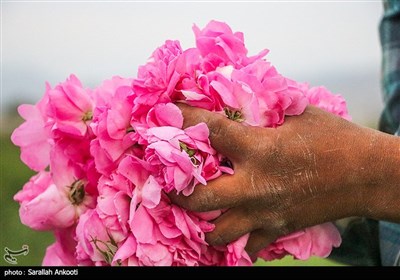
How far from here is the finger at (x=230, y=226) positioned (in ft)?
2.83

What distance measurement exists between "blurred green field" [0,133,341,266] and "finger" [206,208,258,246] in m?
0.12

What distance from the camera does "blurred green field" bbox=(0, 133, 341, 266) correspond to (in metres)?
1.04

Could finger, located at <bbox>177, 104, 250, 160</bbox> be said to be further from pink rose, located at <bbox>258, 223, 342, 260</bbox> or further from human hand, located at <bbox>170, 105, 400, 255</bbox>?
pink rose, located at <bbox>258, 223, 342, 260</bbox>

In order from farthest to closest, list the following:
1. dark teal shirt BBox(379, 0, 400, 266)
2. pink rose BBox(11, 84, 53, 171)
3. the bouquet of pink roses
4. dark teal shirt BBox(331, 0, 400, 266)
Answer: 1. dark teal shirt BBox(379, 0, 400, 266)
2. dark teal shirt BBox(331, 0, 400, 266)
3. pink rose BBox(11, 84, 53, 171)
4. the bouquet of pink roses

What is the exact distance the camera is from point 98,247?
0.87 metres

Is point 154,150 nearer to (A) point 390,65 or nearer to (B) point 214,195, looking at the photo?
(B) point 214,195

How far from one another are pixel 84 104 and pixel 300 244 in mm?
316

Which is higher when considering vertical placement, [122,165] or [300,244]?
[122,165]

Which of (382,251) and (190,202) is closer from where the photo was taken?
(190,202)

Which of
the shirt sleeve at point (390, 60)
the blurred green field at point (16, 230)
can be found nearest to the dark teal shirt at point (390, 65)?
the shirt sleeve at point (390, 60)

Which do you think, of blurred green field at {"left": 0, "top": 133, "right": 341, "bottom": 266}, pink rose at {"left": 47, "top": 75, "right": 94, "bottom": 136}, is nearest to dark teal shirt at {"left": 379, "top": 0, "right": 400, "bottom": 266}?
blurred green field at {"left": 0, "top": 133, "right": 341, "bottom": 266}

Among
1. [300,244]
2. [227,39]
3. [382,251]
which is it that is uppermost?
[227,39]
